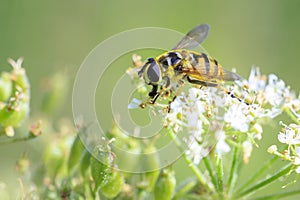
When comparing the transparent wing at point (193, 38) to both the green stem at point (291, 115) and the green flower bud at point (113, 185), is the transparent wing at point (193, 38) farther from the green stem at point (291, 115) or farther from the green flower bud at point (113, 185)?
the green flower bud at point (113, 185)

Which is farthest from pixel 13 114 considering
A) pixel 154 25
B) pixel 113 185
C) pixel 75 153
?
pixel 154 25

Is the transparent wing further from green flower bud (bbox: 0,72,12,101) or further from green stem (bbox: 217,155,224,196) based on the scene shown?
green flower bud (bbox: 0,72,12,101)

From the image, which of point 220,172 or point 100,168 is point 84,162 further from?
point 220,172

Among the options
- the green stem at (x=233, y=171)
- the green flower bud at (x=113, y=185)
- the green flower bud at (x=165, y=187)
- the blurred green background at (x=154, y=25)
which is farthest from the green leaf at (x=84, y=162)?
the blurred green background at (x=154, y=25)

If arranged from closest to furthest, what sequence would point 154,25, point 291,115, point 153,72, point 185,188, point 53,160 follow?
1. point 153,72
2. point 185,188
3. point 291,115
4. point 53,160
5. point 154,25

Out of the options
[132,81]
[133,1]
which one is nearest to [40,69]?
[133,1]

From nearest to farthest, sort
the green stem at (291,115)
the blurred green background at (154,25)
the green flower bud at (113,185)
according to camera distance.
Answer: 1. the green flower bud at (113,185)
2. the green stem at (291,115)
3. the blurred green background at (154,25)

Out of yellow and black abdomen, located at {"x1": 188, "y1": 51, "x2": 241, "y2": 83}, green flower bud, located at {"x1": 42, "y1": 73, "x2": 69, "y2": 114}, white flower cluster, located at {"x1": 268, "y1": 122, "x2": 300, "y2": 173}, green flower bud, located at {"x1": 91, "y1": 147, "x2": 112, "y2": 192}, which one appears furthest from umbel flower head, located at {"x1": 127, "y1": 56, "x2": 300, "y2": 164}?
green flower bud, located at {"x1": 42, "y1": 73, "x2": 69, "y2": 114}
